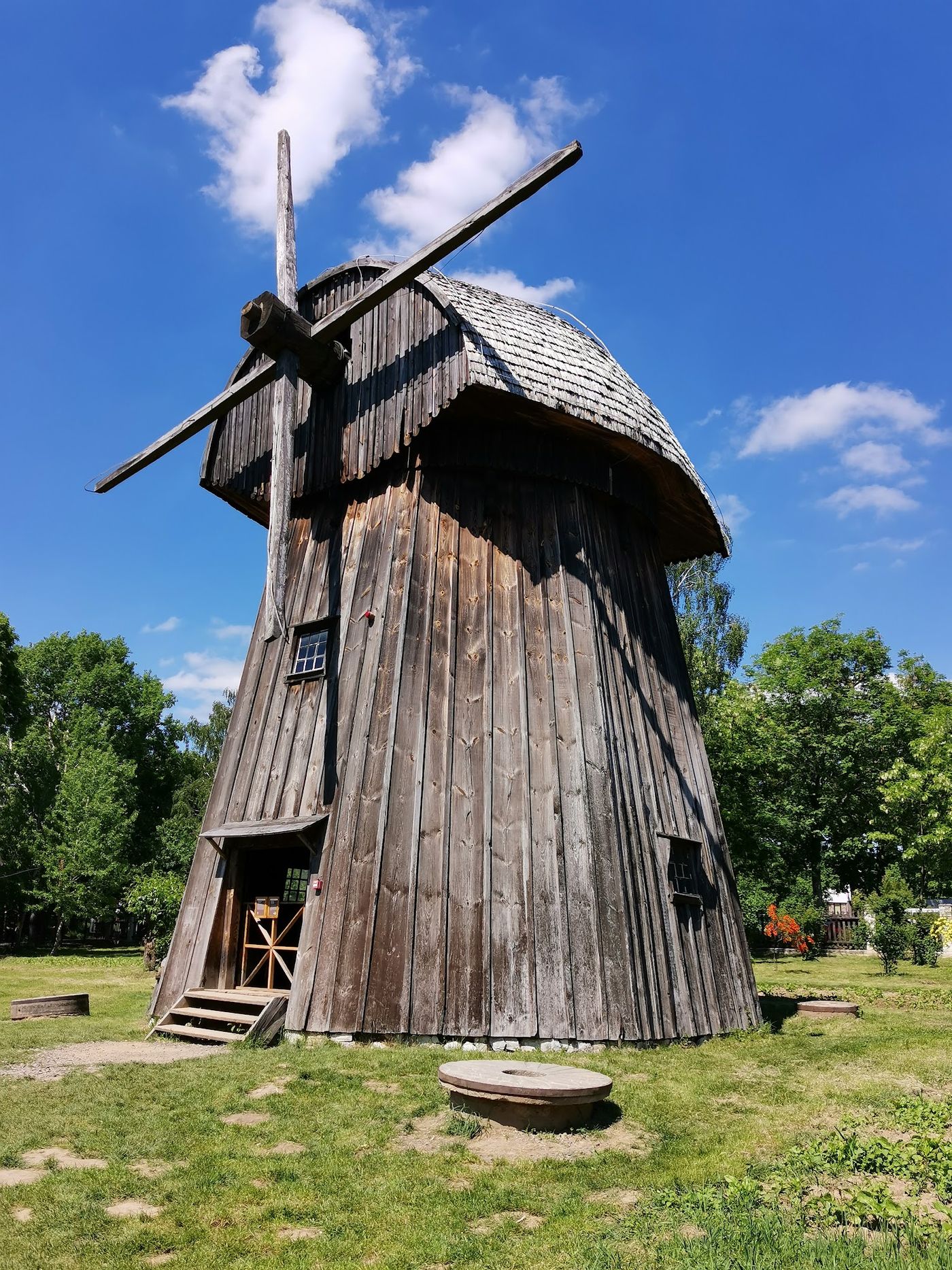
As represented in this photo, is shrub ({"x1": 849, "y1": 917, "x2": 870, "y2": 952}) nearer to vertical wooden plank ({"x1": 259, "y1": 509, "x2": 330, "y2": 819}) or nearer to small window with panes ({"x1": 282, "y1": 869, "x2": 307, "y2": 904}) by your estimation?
small window with panes ({"x1": 282, "y1": 869, "x2": 307, "y2": 904})

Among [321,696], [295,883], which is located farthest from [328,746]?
[295,883]

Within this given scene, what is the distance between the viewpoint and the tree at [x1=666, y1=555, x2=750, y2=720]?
3400 cm

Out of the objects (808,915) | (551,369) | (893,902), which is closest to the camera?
(551,369)

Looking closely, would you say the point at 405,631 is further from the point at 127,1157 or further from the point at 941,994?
the point at 941,994

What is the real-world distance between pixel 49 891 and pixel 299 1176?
28.2 meters

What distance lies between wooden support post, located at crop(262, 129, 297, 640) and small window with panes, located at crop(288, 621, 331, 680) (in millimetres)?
259

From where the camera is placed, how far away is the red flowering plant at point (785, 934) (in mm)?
24391

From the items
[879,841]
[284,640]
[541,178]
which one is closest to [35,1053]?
[284,640]

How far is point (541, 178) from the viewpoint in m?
10.9

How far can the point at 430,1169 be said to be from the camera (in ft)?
18.7

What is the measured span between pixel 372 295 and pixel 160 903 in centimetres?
2032

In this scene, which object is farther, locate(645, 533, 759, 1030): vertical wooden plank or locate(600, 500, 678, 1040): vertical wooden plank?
locate(645, 533, 759, 1030): vertical wooden plank

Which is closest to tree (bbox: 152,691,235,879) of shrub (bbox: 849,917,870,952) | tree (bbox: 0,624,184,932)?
tree (bbox: 0,624,184,932)

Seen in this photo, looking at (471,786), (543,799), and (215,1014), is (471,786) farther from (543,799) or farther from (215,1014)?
(215,1014)
